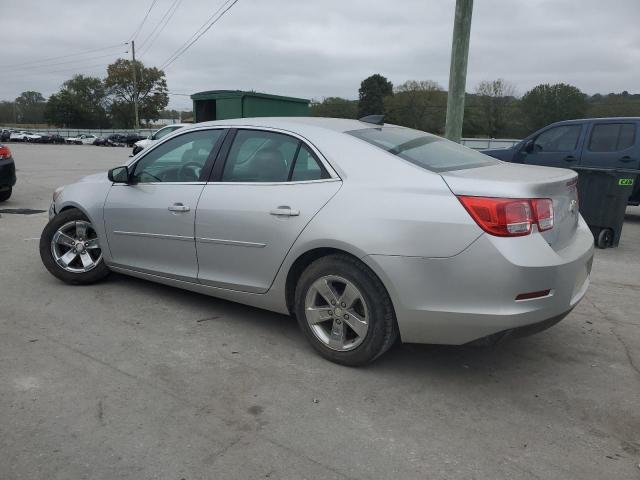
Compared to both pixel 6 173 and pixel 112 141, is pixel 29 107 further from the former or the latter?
Answer: pixel 6 173

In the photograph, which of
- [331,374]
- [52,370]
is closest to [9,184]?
[52,370]

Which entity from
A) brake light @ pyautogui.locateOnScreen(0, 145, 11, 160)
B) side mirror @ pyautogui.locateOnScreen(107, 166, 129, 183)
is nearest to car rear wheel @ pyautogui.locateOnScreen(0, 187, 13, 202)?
brake light @ pyautogui.locateOnScreen(0, 145, 11, 160)

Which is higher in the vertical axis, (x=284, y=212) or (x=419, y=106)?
(x=419, y=106)

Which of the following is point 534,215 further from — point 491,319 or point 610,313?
point 610,313

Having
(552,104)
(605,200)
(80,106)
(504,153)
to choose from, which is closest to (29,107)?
(80,106)

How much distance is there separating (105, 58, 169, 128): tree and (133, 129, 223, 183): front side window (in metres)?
82.0

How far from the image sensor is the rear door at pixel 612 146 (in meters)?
9.09

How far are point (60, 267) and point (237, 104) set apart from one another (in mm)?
11302

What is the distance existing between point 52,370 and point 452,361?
252 centimetres

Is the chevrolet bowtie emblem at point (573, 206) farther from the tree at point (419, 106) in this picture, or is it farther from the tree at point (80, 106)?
the tree at point (80, 106)

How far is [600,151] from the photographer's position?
935cm

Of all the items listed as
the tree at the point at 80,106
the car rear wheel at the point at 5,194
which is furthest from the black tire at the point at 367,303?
the tree at the point at 80,106

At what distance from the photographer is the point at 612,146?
9312 mm

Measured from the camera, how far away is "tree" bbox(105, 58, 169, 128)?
80750 mm
